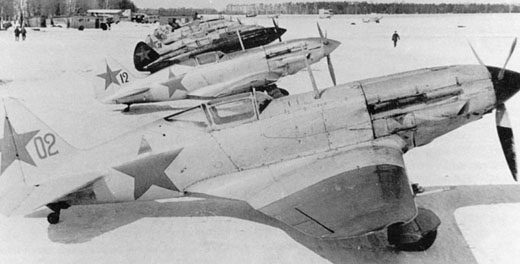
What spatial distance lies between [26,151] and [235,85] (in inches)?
290

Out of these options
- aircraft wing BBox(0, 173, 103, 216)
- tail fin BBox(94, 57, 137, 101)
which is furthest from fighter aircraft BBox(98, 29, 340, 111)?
aircraft wing BBox(0, 173, 103, 216)

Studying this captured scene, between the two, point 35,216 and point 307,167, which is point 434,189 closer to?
point 307,167

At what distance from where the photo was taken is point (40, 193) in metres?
4.93

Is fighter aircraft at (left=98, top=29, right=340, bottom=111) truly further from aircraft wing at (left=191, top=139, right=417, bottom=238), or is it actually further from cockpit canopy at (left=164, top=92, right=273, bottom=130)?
aircraft wing at (left=191, top=139, right=417, bottom=238)

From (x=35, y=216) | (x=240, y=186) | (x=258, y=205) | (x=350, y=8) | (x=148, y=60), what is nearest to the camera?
(x=258, y=205)

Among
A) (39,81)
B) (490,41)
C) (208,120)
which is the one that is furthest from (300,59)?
(490,41)

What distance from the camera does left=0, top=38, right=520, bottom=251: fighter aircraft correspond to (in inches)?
197

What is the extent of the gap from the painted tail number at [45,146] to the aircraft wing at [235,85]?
6.75m

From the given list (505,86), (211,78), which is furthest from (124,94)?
(505,86)

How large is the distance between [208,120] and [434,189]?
342 centimetres

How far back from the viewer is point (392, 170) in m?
5.00

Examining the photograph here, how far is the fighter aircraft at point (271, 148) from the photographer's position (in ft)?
16.5

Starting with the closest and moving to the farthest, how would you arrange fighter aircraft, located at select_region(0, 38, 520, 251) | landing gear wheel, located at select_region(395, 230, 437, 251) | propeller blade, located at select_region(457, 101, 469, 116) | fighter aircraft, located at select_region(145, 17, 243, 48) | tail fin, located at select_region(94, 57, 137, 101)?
landing gear wheel, located at select_region(395, 230, 437, 251) < fighter aircraft, located at select_region(0, 38, 520, 251) < propeller blade, located at select_region(457, 101, 469, 116) < tail fin, located at select_region(94, 57, 137, 101) < fighter aircraft, located at select_region(145, 17, 243, 48)

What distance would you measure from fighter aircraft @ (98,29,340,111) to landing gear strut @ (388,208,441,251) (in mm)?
7782
